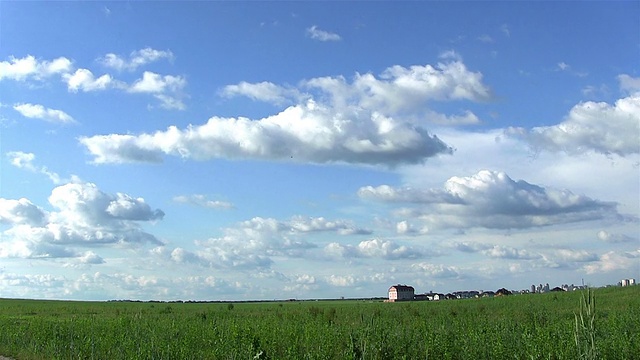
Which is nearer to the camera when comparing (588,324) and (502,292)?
(588,324)

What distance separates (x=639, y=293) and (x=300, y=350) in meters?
41.1

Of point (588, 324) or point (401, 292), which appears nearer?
point (588, 324)

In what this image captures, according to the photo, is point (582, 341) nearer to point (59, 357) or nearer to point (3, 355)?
point (59, 357)

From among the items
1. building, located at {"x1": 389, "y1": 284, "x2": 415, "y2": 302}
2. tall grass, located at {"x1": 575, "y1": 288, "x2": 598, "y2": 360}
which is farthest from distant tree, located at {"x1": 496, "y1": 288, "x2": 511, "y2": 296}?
tall grass, located at {"x1": 575, "y1": 288, "x2": 598, "y2": 360}

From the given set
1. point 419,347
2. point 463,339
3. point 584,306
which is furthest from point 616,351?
point 584,306

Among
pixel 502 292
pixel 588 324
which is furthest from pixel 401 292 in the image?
pixel 588 324

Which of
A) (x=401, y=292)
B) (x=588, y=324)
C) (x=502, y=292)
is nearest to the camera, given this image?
(x=588, y=324)

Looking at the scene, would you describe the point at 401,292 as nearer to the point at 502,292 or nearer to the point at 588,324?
the point at 502,292

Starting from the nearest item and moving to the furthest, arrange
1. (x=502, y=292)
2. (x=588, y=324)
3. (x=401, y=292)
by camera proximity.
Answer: (x=588, y=324), (x=502, y=292), (x=401, y=292)

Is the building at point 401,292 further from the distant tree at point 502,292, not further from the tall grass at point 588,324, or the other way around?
the tall grass at point 588,324

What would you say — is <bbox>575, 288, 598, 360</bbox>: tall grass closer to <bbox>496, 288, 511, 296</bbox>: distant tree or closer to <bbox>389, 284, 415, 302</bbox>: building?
<bbox>496, 288, 511, 296</bbox>: distant tree

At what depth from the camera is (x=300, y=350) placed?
15.6 meters

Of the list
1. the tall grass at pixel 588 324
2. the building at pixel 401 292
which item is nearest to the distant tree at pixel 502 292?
the building at pixel 401 292

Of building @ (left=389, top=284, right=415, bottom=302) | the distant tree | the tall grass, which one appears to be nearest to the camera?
the tall grass
